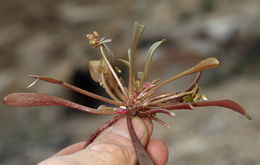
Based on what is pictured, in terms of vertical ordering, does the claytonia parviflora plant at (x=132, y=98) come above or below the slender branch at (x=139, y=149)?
above

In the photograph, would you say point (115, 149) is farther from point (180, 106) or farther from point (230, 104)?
point (230, 104)

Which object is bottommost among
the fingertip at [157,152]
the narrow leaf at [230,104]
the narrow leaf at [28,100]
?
the fingertip at [157,152]

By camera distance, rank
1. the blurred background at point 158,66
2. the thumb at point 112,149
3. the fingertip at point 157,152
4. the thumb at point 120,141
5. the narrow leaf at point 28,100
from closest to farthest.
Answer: the thumb at point 112,149 → the thumb at point 120,141 → the narrow leaf at point 28,100 → the fingertip at point 157,152 → the blurred background at point 158,66

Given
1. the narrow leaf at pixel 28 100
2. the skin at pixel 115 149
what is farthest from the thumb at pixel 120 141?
the narrow leaf at pixel 28 100

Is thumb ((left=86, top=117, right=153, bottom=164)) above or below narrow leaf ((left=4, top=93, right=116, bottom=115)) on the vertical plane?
below

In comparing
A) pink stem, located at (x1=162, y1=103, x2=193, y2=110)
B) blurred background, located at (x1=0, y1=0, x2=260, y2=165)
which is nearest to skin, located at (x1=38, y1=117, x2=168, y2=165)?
pink stem, located at (x1=162, y1=103, x2=193, y2=110)

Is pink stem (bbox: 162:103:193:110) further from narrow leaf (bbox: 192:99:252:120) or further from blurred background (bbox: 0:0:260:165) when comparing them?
blurred background (bbox: 0:0:260:165)

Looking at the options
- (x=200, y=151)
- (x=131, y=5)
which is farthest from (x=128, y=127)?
(x=131, y=5)

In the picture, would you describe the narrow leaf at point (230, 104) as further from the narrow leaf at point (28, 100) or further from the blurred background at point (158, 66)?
the blurred background at point (158, 66)
